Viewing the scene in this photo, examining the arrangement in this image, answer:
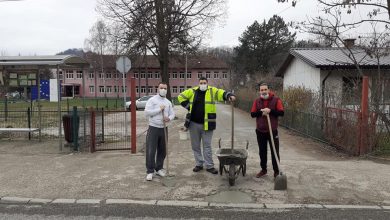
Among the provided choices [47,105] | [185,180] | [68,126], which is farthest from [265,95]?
[47,105]

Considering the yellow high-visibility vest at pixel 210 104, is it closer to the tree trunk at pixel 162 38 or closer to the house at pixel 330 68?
the house at pixel 330 68

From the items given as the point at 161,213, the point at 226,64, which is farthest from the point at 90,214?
the point at 226,64

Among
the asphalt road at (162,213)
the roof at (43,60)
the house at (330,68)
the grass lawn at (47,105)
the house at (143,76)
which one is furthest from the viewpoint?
the house at (143,76)

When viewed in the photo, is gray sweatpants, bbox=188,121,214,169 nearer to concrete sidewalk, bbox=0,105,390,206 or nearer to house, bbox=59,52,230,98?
concrete sidewalk, bbox=0,105,390,206

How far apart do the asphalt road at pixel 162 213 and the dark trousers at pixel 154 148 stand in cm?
148

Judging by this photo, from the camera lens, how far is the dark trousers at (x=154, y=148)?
23.6ft

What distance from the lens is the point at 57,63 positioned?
10.4 metres

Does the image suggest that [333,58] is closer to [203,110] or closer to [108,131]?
[108,131]

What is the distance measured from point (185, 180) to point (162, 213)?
1.67m

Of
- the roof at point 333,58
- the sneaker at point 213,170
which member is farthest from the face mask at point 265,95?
the roof at point 333,58

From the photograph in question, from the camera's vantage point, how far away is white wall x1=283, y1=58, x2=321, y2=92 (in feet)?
Result: 67.7

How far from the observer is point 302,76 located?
2317 centimetres

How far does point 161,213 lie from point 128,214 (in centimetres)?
47

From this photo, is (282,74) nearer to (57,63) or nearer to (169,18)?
(169,18)
